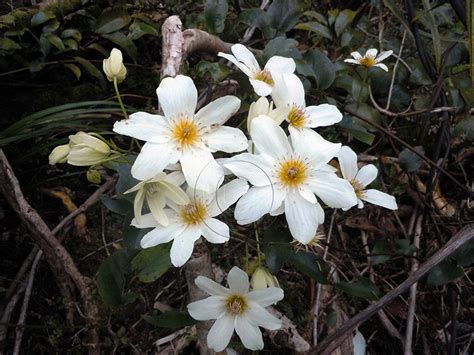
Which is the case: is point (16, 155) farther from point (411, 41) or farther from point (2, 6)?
point (411, 41)

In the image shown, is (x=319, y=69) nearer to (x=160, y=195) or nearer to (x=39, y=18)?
(x=160, y=195)

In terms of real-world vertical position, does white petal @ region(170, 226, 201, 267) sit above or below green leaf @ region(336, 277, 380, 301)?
above

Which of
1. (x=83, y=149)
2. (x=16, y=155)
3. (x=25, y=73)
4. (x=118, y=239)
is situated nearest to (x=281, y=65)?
(x=83, y=149)

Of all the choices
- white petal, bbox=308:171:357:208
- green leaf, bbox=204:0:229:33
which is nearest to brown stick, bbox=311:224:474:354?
white petal, bbox=308:171:357:208

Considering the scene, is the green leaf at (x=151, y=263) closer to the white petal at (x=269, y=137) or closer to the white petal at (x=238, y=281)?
the white petal at (x=238, y=281)

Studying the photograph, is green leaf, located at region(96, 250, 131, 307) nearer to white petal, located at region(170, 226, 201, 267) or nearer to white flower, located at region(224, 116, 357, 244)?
white petal, located at region(170, 226, 201, 267)

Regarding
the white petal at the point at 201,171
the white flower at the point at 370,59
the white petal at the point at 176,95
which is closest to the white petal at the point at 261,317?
the white petal at the point at 201,171
